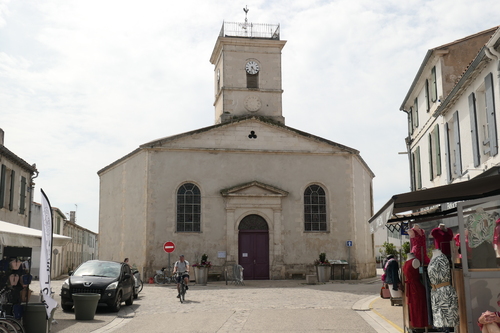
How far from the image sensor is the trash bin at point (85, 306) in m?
12.5

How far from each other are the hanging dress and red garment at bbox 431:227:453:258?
0.37 m

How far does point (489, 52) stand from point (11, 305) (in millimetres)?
11053

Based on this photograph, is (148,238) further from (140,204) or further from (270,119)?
(270,119)

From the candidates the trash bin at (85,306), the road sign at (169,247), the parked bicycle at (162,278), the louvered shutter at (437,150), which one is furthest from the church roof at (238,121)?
the trash bin at (85,306)

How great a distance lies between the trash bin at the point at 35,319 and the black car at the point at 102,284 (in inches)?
160

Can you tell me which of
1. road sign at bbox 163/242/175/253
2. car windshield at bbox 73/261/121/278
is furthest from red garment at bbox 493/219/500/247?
road sign at bbox 163/242/175/253

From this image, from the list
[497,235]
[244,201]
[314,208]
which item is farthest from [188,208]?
[497,235]

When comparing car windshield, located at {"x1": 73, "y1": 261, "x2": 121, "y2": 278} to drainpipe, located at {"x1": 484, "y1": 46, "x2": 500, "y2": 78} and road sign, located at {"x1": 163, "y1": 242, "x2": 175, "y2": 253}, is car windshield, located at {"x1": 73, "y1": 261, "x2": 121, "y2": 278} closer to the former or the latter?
road sign, located at {"x1": 163, "y1": 242, "x2": 175, "y2": 253}

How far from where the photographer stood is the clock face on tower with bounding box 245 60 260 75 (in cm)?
3216

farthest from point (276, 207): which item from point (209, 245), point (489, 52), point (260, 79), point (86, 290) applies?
point (489, 52)

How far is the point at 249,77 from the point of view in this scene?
32219mm

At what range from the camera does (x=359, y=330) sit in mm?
10484

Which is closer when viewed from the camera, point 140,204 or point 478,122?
point 478,122

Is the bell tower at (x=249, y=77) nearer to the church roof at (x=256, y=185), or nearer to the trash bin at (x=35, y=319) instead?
the church roof at (x=256, y=185)
